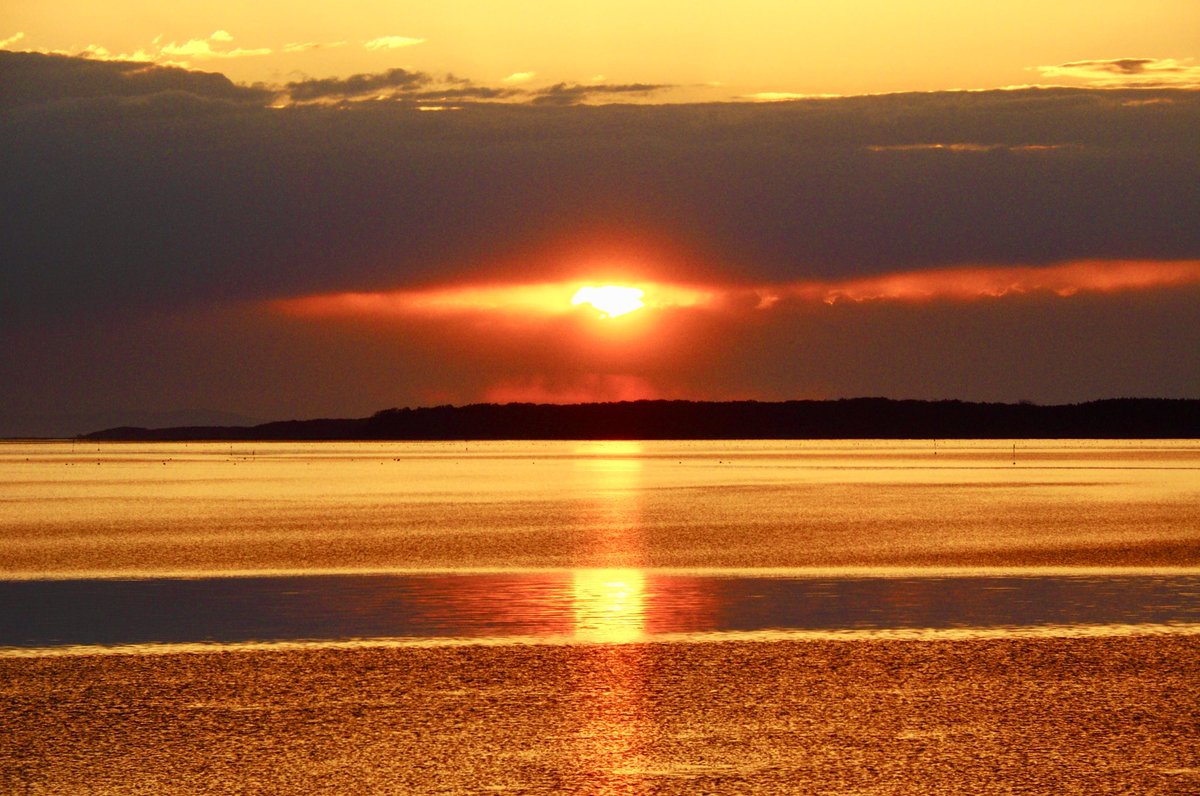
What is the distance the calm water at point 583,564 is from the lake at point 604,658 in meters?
0.14

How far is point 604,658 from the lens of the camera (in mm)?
16797

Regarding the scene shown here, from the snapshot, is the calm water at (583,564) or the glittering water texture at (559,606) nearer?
the glittering water texture at (559,606)

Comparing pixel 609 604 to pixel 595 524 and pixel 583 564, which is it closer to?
pixel 583 564

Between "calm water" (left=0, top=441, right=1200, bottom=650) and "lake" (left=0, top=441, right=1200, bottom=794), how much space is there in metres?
0.14

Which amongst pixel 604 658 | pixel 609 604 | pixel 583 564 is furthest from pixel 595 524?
pixel 604 658

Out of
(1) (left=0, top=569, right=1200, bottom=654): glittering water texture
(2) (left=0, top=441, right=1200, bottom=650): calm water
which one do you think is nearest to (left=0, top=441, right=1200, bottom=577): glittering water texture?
(2) (left=0, top=441, right=1200, bottom=650): calm water

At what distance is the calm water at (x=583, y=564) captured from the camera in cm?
2019

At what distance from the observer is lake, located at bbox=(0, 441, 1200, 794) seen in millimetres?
11742

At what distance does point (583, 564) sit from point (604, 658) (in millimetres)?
11461

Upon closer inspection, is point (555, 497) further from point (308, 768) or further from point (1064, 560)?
point (308, 768)

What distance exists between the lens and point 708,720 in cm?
1332

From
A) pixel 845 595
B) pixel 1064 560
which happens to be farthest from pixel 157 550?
pixel 1064 560

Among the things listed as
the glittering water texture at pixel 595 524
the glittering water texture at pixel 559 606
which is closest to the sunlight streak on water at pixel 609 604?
the glittering water texture at pixel 559 606

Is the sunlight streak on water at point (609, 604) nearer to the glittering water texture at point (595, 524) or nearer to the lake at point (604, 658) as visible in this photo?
the lake at point (604, 658)
